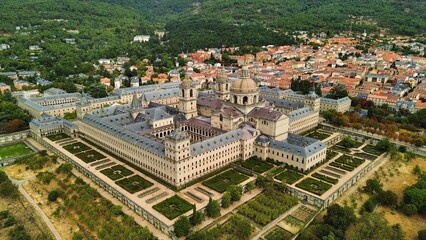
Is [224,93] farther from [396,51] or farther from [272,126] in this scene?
[396,51]

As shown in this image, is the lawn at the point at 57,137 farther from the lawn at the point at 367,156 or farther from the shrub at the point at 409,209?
the shrub at the point at 409,209

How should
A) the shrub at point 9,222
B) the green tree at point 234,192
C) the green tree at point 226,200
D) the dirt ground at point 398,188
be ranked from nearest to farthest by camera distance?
the shrub at point 9,222, the dirt ground at point 398,188, the green tree at point 226,200, the green tree at point 234,192

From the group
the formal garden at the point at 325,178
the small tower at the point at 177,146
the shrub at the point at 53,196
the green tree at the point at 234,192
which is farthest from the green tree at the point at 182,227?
the formal garden at the point at 325,178

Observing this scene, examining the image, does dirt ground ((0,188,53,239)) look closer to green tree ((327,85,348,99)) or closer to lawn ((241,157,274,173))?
lawn ((241,157,274,173))

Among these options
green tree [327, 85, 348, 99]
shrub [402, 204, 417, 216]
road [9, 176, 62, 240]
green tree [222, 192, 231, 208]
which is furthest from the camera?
green tree [327, 85, 348, 99]

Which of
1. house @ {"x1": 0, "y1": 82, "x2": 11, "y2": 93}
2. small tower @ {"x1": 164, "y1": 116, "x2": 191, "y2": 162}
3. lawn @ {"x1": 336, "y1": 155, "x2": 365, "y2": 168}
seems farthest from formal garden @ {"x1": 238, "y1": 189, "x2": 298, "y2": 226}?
house @ {"x1": 0, "y1": 82, "x2": 11, "y2": 93}

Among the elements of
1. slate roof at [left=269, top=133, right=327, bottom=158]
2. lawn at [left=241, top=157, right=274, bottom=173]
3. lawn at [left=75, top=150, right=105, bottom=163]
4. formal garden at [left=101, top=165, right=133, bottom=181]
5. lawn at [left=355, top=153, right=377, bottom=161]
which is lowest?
lawn at [left=355, top=153, right=377, bottom=161]
